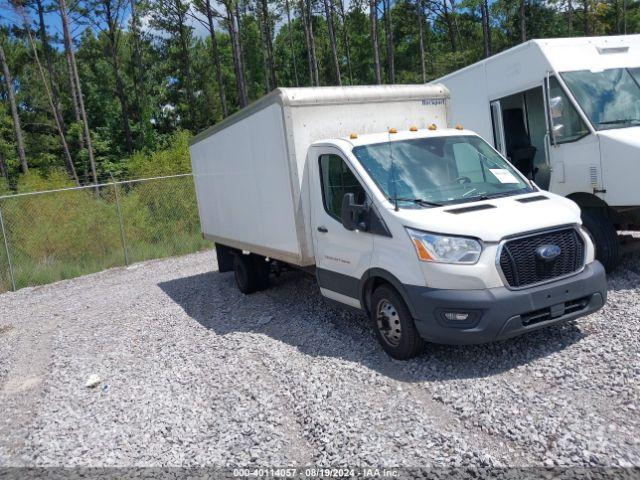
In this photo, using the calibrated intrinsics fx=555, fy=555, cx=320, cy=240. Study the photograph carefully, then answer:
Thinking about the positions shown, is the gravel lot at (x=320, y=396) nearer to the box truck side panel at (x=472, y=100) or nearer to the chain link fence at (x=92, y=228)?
the box truck side panel at (x=472, y=100)

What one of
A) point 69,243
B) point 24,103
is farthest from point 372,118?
point 24,103

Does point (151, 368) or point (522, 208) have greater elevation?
point (522, 208)

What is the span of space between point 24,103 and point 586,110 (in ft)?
132

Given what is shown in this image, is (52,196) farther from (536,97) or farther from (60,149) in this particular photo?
(60,149)

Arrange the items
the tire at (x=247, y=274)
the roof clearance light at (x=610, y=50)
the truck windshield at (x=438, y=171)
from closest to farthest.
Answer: the truck windshield at (x=438, y=171), the roof clearance light at (x=610, y=50), the tire at (x=247, y=274)

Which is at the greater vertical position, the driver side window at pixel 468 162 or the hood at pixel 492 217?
the driver side window at pixel 468 162

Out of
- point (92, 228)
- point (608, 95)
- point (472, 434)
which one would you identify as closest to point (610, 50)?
point (608, 95)

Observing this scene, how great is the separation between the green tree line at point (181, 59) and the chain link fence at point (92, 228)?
44.9ft

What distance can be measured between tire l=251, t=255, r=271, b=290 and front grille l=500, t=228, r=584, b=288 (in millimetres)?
4942

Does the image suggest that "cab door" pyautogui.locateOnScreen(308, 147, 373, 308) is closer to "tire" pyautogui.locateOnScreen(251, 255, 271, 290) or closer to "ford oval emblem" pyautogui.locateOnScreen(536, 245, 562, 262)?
"ford oval emblem" pyautogui.locateOnScreen(536, 245, 562, 262)

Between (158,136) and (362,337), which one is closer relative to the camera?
(362,337)

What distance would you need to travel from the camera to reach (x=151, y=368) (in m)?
5.97

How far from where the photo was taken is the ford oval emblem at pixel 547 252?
4.63 metres

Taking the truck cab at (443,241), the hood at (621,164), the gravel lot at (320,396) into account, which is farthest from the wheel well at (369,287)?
the hood at (621,164)
